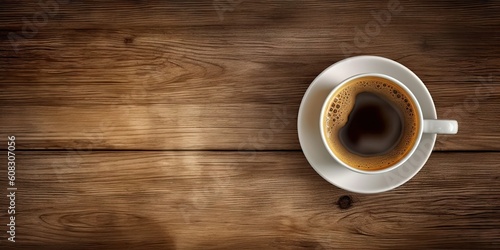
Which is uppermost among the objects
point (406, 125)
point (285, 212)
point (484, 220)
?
point (406, 125)

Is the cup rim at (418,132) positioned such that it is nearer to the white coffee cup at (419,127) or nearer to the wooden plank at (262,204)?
the white coffee cup at (419,127)

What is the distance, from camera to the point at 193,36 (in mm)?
1046

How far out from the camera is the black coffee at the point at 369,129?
0.98 metres

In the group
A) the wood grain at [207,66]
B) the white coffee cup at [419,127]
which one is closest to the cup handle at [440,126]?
the white coffee cup at [419,127]

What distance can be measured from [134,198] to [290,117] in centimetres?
36

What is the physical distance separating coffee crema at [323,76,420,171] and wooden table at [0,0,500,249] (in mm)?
92

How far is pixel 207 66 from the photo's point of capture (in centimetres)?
104

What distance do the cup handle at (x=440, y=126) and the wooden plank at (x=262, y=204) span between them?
0.52ft

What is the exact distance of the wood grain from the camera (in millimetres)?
1026

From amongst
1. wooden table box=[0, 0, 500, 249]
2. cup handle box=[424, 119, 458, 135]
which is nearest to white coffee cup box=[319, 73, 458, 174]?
cup handle box=[424, 119, 458, 135]

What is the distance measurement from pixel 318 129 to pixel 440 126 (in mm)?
221

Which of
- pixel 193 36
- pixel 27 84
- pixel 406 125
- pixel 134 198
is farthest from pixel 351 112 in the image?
pixel 27 84

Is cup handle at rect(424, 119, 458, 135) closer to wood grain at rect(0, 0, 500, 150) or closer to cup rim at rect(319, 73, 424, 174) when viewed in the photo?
cup rim at rect(319, 73, 424, 174)

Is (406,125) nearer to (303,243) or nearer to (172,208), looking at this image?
(303,243)
